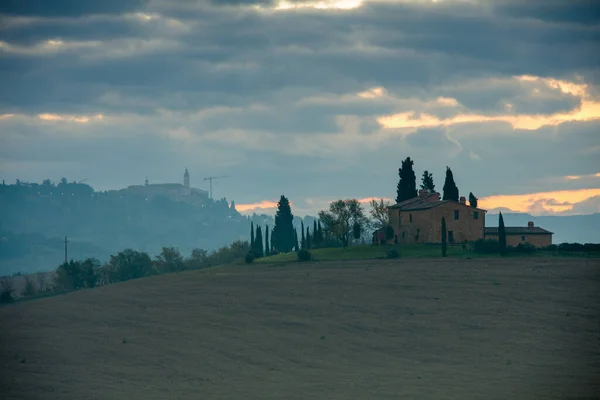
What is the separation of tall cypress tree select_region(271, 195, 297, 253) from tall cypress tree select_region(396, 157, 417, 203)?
66.6ft

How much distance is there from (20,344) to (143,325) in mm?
10221

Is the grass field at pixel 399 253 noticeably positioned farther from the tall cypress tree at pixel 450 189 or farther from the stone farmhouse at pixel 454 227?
the tall cypress tree at pixel 450 189

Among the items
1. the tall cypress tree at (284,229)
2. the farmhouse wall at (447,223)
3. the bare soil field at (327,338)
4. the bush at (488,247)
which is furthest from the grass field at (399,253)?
the tall cypress tree at (284,229)

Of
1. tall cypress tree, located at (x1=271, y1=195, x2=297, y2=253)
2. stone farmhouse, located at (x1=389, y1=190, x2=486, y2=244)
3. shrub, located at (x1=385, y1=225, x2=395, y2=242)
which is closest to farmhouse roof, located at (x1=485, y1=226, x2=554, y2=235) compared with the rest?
stone farmhouse, located at (x1=389, y1=190, x2=486, y2=244)

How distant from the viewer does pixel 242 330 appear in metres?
61.9

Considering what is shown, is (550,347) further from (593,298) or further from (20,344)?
(20,344)

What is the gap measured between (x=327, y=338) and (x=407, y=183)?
281 feet

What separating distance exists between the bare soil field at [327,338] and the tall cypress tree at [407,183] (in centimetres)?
5474

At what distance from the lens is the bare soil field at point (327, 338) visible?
46.6m

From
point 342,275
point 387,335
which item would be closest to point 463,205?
point 342,275

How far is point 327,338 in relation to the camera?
59.5 metres

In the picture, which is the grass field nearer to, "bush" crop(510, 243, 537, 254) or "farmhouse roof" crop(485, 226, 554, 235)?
"bush" crop(510, 243, 537, 254)

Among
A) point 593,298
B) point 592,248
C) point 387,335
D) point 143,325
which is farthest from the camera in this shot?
point 592,248

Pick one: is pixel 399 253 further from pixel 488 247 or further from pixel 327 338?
pixel 327 338
